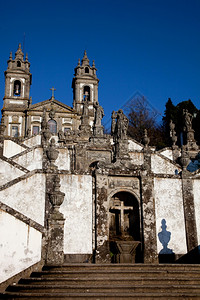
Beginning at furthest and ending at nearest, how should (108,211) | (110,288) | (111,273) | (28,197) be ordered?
(108,211)
(28,197)
(111,273)
(110,288)

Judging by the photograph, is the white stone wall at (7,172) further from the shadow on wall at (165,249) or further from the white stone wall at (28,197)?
the shadow on wall at (165,249)

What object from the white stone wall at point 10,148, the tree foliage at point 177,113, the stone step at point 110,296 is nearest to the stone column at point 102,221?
the stone step at point 110,296

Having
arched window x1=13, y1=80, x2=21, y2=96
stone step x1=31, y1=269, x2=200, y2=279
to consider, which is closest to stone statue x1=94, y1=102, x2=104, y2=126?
stone step x1=31, y1=269, x2=200, y2=279

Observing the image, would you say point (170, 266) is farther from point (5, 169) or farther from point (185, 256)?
point (5, 169)

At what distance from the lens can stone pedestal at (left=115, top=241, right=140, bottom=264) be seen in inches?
451

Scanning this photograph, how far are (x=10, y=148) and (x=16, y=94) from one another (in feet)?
85.5

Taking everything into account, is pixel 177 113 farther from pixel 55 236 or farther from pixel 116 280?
pixel 116 280

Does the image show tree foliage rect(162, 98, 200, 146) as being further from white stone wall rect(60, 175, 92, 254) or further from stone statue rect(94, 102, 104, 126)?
white stone wall rect(60, 175, 92, 254)

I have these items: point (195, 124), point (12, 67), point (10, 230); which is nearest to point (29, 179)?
point (10, 230)

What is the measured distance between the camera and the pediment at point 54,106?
44.5 m

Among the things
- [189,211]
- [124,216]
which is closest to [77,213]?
[124,216]

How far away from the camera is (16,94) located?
46188mm

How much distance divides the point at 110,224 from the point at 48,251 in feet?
12.6

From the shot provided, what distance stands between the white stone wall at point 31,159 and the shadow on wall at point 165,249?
8505mm
